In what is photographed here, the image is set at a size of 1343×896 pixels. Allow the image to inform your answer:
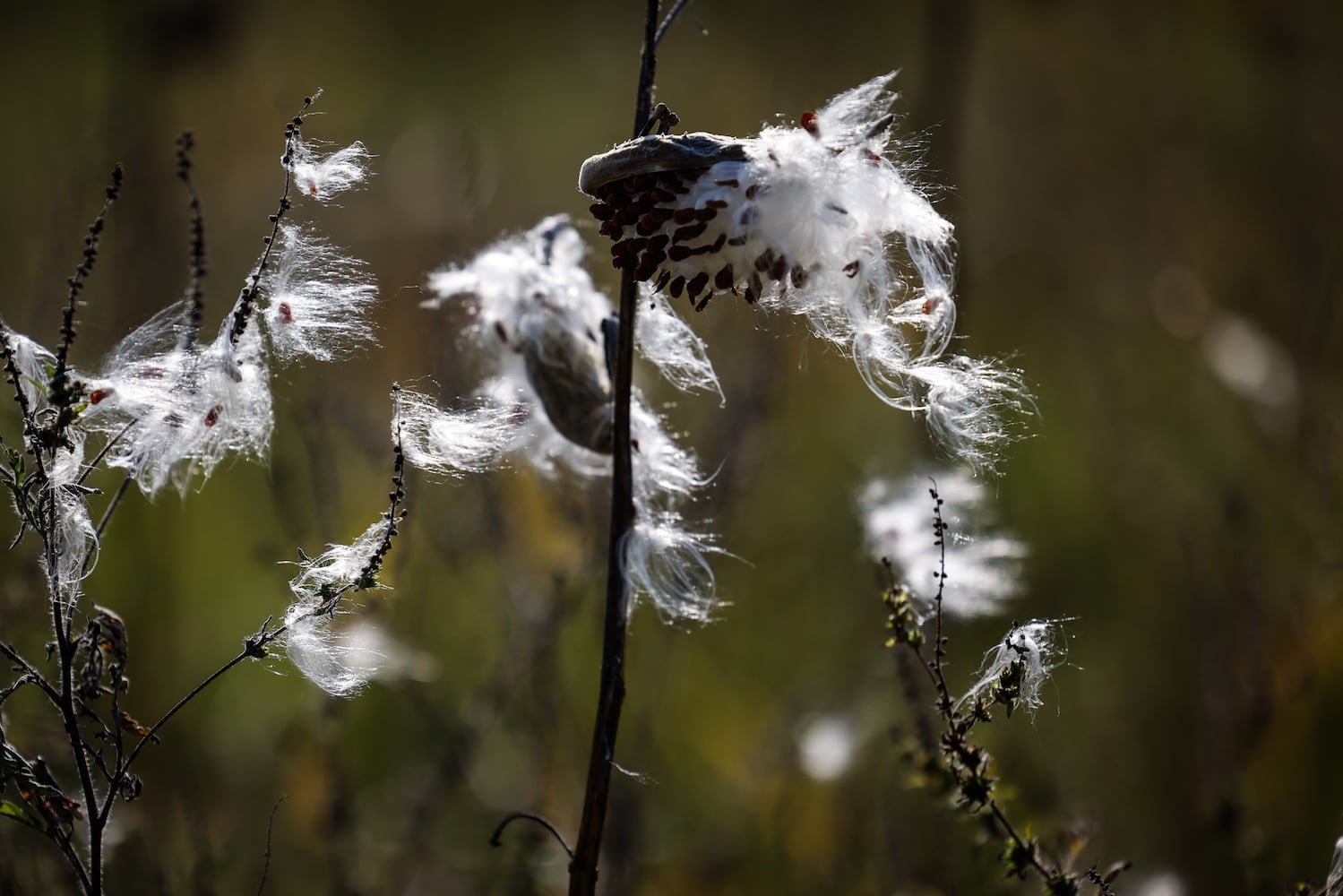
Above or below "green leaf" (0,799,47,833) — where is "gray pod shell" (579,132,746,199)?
above

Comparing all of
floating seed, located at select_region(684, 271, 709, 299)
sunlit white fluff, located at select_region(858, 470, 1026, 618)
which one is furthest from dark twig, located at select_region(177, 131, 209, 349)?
sunlit white fluff, located at select_region(858, 470, 1026, 618)

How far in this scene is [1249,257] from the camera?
443cm

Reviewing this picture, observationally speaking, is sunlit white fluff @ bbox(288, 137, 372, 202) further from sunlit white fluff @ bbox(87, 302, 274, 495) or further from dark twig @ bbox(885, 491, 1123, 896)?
dark twig @ bbox(885, 491, 1123, 896)

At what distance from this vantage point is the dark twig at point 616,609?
0.98 m

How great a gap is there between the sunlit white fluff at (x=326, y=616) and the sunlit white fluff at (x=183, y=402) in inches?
5.5

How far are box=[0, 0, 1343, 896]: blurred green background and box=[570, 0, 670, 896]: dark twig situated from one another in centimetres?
18

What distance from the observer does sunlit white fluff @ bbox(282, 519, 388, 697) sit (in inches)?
35.4

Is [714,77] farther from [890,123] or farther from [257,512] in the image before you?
[890,123]

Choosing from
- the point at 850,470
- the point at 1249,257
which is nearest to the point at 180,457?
the point at 850,470

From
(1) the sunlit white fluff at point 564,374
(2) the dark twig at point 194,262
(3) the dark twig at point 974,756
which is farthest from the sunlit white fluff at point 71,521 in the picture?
(3) the dark twig at point 974,756

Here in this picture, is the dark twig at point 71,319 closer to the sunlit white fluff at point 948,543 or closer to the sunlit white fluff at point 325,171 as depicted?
the sunlit white fluff at point 325,171

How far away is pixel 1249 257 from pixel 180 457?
4.51m

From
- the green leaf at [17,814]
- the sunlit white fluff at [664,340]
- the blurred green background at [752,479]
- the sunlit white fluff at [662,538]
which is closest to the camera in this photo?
the green leaf at [17,814]

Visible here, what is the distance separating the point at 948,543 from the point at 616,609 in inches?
28.1
